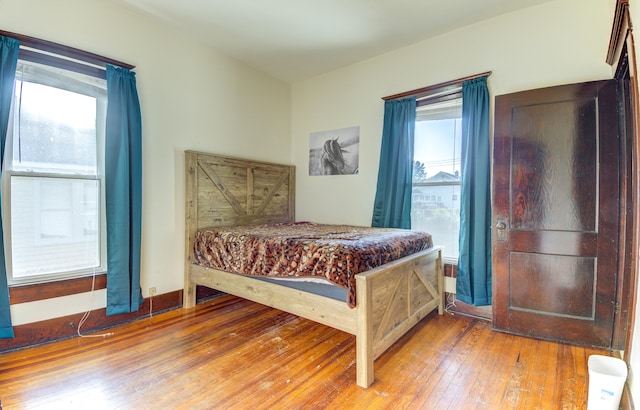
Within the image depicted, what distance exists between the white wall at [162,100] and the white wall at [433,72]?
2.94 ft

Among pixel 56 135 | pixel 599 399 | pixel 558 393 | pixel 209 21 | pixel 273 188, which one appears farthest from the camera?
pixel 273 188

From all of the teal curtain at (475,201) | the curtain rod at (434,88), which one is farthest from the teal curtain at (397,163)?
the teal curtain at (475,201)

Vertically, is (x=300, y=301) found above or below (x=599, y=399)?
above

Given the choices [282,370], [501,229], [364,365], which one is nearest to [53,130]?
[282,370]

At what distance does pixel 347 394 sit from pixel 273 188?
9.15 feet

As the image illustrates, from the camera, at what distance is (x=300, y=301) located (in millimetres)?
2273

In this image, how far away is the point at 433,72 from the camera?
126 inches

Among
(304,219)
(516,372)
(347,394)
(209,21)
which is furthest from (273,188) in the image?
(516,372)

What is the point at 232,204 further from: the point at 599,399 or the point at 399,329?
the point at 599,399

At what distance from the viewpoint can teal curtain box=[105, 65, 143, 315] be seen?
2.60 meters

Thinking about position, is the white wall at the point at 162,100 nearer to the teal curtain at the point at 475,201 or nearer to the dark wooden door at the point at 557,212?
the teal curtain at the point at 475,201

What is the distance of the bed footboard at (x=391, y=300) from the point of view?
187 cm

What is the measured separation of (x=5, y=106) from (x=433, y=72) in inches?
144

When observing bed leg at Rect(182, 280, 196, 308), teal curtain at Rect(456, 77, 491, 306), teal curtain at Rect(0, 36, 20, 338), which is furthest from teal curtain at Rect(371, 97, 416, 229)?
teal curtain at Rect(0, 36, 20, 338)
